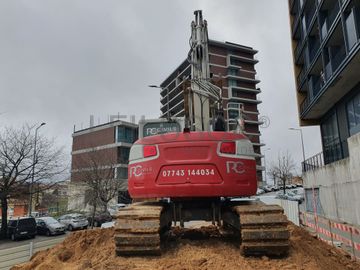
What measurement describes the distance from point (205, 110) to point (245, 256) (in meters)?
3.14

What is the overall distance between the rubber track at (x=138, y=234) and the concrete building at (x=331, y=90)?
1282 centimetres

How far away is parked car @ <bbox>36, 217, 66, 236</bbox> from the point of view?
2752 cm

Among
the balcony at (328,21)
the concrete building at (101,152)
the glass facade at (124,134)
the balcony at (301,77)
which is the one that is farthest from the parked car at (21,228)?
the glass facade at (124,134)

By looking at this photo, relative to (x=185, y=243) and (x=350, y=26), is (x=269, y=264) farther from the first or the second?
(x=350, y=26)

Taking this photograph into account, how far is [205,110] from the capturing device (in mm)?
6957

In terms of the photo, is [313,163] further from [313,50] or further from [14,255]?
[14,255]

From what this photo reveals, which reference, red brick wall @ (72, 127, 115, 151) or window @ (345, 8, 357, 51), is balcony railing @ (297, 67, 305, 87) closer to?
window @ (345, 8, 357, 51)

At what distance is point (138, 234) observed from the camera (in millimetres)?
4820

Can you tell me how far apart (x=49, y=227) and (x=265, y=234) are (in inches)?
1051

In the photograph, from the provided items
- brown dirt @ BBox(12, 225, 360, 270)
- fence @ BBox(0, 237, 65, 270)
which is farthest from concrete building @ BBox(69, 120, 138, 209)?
brown dirt @ BBox(12, 225, 360, 270)

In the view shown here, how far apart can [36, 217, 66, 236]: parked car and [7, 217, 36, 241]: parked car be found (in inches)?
58.8

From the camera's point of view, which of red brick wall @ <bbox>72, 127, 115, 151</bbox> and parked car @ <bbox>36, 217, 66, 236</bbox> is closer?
parked car @ <bbox>36, 217, 66, 236</bbox>

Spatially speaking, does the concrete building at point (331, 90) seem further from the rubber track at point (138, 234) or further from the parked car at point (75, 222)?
the parked car at point (75, 222)

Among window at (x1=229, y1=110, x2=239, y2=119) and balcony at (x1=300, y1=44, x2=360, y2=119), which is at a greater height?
balcony at (x1=300, y1=44, x2=360, y2=119)
